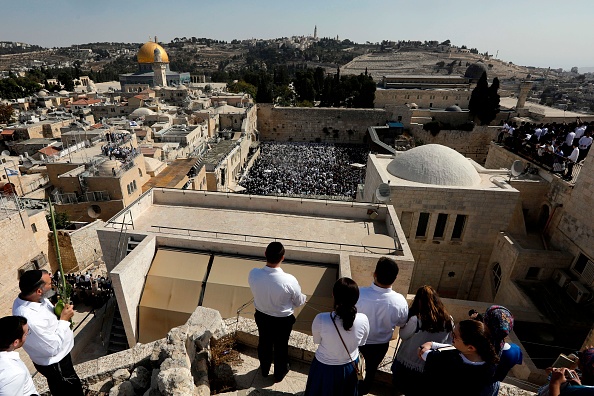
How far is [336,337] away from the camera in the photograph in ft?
10.0

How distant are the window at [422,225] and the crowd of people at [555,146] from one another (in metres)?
5.09

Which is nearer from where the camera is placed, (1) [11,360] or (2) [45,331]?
(1) [11,360]

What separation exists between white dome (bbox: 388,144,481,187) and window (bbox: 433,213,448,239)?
3.80 feet

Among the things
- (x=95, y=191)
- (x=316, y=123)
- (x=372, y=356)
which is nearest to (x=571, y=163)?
(x=372, y=356)

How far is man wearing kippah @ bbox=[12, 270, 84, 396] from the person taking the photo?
335 centimetres

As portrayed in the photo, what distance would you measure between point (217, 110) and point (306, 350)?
38162 millimetres

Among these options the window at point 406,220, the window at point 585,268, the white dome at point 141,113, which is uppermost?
the window at point 406,220

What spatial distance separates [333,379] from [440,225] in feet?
30.1

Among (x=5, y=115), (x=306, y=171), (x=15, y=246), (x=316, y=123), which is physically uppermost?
(x=15, y=246)

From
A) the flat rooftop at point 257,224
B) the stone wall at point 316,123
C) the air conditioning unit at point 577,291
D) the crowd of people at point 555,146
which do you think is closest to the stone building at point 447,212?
the crowd of people at point 555,146

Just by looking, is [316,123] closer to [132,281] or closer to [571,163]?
[571,163]

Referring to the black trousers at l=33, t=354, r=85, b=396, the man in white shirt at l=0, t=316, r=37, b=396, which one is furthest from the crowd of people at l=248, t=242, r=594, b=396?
the black trousers at l=33, t=354, r=85, b=396

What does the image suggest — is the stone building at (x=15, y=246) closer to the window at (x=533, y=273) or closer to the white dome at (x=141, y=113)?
the window at (x=533, y=273)

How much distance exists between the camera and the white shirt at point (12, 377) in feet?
8.89
